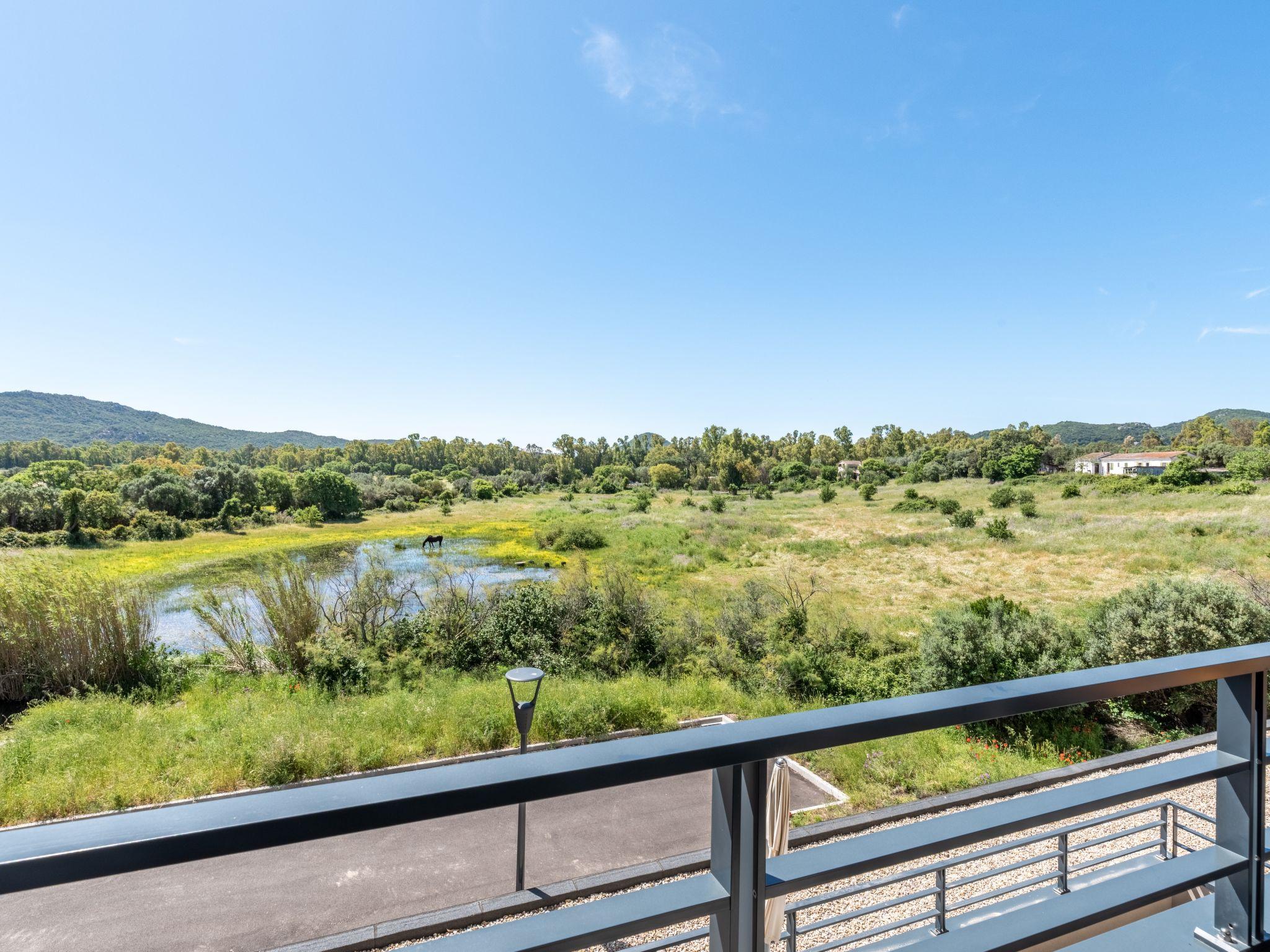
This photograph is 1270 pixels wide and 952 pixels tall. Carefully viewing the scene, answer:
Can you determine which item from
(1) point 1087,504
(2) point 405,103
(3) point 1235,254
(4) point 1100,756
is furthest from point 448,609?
(3) point 1235,254

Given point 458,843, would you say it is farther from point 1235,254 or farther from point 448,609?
point 1235,254

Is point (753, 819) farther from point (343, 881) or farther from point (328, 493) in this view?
point (328, 493)

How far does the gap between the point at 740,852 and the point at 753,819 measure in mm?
51

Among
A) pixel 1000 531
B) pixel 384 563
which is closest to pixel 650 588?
pixel 384 563

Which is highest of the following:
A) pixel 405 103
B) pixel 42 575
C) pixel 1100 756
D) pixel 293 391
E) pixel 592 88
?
pixel 592 88

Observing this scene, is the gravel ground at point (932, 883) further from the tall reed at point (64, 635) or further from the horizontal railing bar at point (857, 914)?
the tall reed at point (64, 635)

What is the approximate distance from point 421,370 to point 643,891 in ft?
66.5

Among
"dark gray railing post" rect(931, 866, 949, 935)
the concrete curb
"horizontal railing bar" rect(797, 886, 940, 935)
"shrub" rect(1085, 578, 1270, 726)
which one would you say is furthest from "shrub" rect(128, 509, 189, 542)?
"shrub" rect(1085, 578, 1270, 726)

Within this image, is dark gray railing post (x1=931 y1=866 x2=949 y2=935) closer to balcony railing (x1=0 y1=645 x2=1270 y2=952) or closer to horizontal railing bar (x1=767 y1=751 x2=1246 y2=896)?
balcony railing (x1=0 y1=645 x2=1270 y2=952)

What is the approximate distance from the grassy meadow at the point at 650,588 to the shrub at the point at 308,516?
0.25 m

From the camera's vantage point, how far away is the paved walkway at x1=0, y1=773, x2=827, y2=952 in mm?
2857

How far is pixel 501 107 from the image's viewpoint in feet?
34.9

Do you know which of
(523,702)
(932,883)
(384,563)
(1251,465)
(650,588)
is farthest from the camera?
(1251,465)

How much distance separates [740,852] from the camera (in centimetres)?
63
